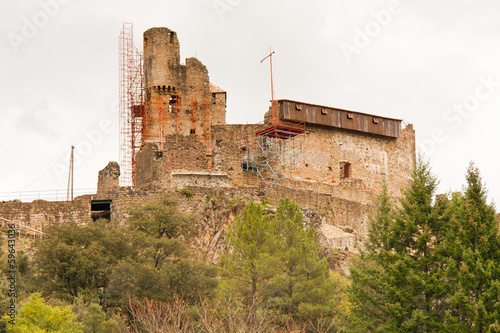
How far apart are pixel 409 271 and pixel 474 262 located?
8.70 feet

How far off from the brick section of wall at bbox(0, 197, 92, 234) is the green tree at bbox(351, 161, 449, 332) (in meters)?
17.7

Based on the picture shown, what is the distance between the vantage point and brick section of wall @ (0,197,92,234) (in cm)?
4653

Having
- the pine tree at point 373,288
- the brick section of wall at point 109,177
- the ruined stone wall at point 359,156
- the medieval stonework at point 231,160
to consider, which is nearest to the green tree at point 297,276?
the pine tree at point 373,288

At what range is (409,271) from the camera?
106 ft

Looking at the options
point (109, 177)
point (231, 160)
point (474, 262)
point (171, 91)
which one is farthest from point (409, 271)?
point (171, 91)

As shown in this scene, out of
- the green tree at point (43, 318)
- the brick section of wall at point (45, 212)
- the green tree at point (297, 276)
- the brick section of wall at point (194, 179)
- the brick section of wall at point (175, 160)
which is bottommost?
the green tree at point (43, 318)

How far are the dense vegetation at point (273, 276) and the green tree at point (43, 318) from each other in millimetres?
44

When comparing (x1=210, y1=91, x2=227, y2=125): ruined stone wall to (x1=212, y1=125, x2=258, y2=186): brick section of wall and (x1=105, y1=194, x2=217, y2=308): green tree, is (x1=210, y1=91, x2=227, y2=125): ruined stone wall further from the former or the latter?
(x1=105, y1=194, x2=217, y2=308): green tree

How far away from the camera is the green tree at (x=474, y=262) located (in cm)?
2967

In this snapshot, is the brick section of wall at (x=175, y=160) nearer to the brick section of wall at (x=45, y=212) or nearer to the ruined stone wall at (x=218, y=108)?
the brick section of wall at (x=45, y=212)

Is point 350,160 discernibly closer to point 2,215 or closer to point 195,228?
point 195,228

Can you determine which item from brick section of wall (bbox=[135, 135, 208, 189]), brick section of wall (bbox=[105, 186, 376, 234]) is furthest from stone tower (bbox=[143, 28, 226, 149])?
brick section of wall (bbox=[105, 186, 376, 234])

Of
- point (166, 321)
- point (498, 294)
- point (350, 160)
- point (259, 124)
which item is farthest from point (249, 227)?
point (350, 160)

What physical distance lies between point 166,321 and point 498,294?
40.1 ft
